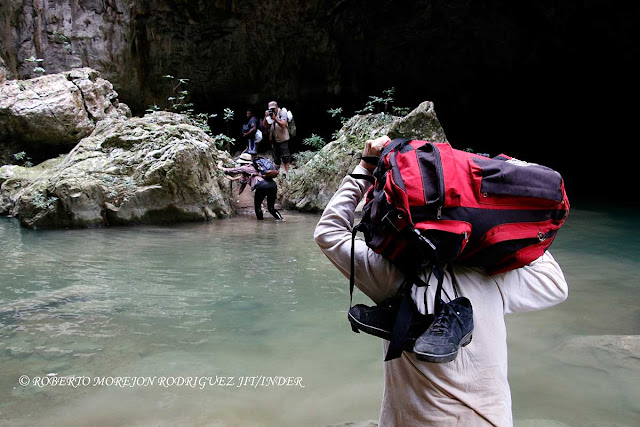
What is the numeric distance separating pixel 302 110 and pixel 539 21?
750 centimetres

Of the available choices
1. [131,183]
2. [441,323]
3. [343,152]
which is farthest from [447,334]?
[343,152]

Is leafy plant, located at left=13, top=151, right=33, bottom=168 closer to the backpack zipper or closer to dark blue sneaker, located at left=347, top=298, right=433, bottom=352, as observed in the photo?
dark blue sneaker, located at left=347, top=298, right=433, bottom=352

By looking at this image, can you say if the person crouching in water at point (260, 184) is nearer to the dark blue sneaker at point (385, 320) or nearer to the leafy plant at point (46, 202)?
the leafy plant at point (46, 202)

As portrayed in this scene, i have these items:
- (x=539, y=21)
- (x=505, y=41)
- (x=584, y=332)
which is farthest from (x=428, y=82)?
(x=584, y=332)

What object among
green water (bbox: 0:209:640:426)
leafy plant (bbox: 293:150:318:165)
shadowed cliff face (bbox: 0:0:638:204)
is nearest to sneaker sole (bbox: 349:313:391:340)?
green water (bbox: 0:209:640:426)

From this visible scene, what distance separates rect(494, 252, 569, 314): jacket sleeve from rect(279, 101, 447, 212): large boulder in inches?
305

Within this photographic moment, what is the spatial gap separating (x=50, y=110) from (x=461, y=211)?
11.3 meters

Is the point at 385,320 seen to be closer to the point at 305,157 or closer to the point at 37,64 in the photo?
the point at 305,157

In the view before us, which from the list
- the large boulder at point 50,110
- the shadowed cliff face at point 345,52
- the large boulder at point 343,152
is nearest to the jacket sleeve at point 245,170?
the large boulder at point 343,152

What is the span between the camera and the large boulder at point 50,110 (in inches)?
405

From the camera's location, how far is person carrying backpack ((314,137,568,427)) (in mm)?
1141

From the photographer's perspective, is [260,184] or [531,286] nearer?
[531,286]

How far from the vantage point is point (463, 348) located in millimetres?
1160

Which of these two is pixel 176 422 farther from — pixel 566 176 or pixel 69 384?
pixel 566 176
